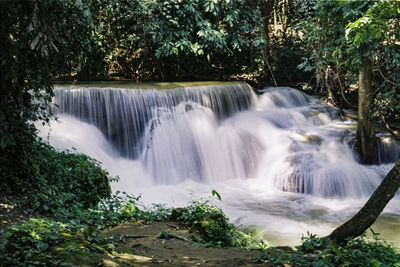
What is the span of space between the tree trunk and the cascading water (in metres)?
0.28

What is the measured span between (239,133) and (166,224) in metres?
6.13

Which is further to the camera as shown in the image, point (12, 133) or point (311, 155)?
point (311, 155)

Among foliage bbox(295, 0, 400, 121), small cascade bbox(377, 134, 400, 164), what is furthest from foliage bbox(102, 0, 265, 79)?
small cascade bbox(377, 134, 400, 164)

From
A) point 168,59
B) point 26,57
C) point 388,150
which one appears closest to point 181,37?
point 168,59

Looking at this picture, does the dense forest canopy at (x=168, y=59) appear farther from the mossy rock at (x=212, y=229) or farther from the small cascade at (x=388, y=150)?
the small cascade at (x=388, y=150)

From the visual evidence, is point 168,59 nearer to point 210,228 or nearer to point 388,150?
point 388,150

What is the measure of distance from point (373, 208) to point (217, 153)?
6094 mm

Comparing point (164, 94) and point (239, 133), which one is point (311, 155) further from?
point (164, 94)

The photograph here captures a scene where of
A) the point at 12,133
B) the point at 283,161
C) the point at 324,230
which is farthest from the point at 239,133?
the point at 12,133

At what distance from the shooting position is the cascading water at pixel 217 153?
338 inches

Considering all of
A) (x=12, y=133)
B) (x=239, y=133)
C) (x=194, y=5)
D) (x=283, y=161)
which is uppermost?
(x=194, y=5)

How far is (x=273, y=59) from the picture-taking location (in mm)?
15203

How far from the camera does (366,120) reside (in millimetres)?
10016

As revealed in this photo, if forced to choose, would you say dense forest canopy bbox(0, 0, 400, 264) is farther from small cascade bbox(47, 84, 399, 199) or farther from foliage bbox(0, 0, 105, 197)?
small cascade bbox(47, 84, 399, 199)
